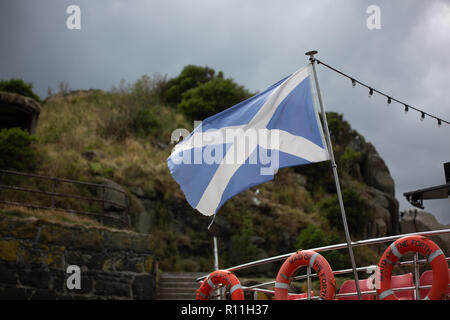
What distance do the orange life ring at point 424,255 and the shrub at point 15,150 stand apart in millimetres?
12819

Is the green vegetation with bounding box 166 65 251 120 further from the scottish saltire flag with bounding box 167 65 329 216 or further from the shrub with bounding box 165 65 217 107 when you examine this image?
the scottish saltire flag with bounding box 167 65 329 216

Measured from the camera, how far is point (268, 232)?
18.5 metres

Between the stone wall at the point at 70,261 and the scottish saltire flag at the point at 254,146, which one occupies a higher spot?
the scottish saltire flag at the point at 254,146

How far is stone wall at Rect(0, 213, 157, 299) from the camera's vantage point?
33.7ft

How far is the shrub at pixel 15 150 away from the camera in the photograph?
1472 centimetres

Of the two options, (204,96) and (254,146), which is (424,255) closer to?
(254,146)

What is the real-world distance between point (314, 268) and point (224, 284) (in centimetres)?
161

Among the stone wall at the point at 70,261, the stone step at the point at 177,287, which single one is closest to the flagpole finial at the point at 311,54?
the stone wall at the point at 70,261

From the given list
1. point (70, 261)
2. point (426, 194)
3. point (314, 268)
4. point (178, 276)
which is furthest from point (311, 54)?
point (178, 276)

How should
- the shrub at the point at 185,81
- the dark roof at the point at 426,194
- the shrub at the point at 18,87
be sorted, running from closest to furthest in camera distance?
the dark roof at the point at 426,194, the shrub at the point at 18,87, the shrub at the point at 185,81

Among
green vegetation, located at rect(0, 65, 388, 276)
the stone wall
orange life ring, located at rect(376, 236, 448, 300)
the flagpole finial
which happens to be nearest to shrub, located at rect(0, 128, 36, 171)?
green vegetation, located at rect(0, 65, 388, 276)

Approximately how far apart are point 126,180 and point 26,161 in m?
3.46

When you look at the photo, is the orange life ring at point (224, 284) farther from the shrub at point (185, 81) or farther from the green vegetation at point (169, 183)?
the shrub at point (185, 81)
